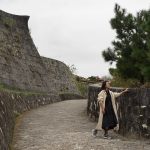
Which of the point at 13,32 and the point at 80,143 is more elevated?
the point at 13,32

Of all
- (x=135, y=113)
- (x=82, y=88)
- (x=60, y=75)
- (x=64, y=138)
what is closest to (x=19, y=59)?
(x=64, y=138)

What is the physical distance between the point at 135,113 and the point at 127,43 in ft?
30.1

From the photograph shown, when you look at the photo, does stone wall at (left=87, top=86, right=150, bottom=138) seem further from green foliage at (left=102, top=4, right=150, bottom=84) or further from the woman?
green foliage at (left=102, top=4, right=150, bottom=84)

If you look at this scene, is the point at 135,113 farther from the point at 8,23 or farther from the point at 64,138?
the point at 8,23

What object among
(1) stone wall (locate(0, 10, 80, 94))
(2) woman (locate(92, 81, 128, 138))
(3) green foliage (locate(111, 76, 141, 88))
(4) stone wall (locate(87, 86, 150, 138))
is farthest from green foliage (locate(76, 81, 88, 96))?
(2) woman (locate(92, 81, 128, 138))

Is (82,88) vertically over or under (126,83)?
under

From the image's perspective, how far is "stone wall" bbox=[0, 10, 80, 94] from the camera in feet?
48.7

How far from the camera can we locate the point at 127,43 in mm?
15891

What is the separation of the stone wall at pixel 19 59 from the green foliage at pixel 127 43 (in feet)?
14.1

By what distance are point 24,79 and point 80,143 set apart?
969 centimetres

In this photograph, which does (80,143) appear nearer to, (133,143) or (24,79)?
(133,143)

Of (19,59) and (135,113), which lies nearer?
(135,113)

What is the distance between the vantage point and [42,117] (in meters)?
10.9

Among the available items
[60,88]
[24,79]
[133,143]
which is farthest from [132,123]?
[60,88]
